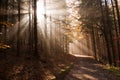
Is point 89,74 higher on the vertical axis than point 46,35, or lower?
lower

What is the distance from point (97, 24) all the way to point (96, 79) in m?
16.5

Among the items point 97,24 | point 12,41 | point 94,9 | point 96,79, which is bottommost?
point 96,79

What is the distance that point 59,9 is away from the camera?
43.2m

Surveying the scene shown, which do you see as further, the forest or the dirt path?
the forest

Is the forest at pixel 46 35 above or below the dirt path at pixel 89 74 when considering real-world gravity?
above

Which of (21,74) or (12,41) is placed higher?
(12,41)

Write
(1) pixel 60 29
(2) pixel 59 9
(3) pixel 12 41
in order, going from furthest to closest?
(2) pixel 59 9, (1) pixel 60 29, (3) pixel 12 41

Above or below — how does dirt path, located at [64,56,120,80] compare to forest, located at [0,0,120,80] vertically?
below

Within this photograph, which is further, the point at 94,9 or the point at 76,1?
the point at 76,1

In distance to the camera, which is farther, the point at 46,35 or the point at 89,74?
the point at 46,35

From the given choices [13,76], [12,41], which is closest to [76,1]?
[12,41]

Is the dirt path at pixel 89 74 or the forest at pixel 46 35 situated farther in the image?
the forest at pixel 46 35

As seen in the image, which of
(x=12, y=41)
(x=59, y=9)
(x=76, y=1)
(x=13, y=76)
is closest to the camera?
(x=13, y=76)

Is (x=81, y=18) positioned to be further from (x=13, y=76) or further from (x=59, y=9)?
(x=13, y=76)
